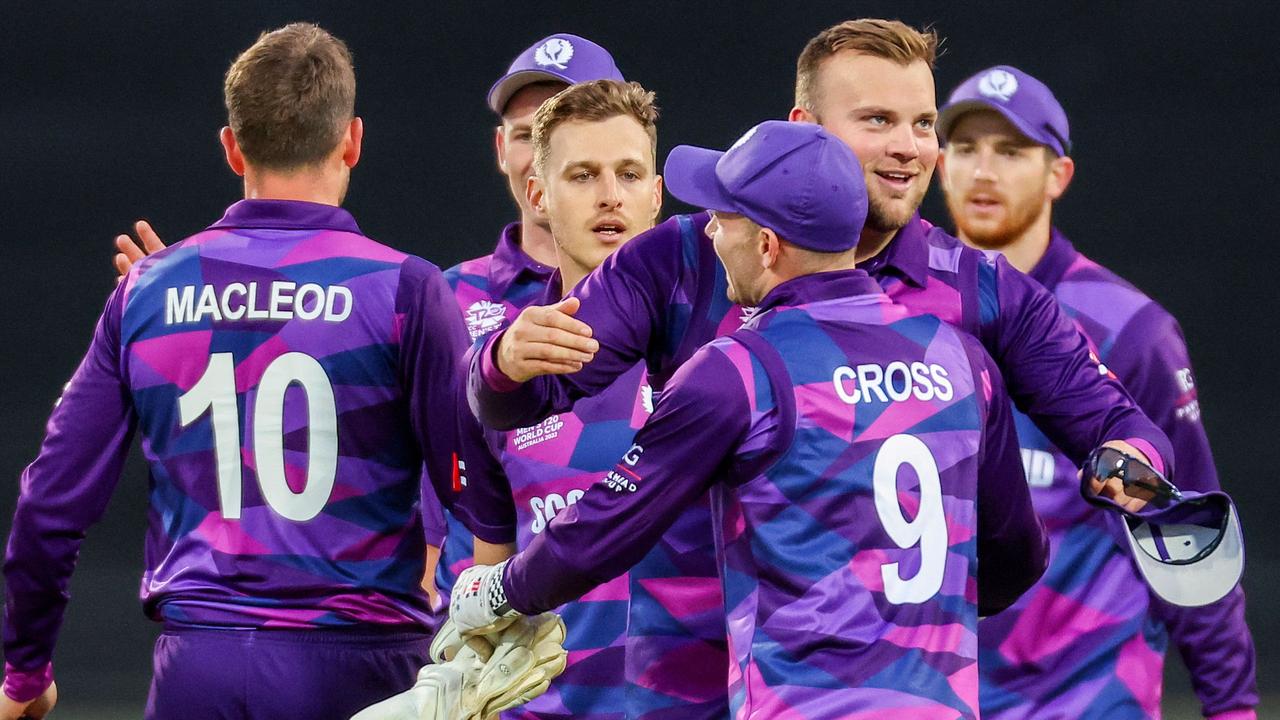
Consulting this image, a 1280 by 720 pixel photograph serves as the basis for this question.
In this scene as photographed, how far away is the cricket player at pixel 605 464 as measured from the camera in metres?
2.96

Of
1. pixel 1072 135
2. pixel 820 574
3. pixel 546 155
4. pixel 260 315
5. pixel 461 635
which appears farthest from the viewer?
pixel 1072 135

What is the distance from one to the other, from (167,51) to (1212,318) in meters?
4.39

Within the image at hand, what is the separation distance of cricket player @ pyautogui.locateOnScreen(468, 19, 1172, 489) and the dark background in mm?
4439

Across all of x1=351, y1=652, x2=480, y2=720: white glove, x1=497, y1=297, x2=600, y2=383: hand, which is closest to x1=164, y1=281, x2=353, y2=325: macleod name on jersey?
x1=497, y1=297, x2=600, y2=383: hand

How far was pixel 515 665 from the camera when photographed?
274cm

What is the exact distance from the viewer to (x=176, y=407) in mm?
2971

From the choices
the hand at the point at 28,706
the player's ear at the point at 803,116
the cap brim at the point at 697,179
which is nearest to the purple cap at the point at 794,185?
the cap brim at the point at 697,179

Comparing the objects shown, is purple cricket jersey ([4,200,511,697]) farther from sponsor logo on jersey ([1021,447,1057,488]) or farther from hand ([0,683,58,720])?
sponsor logo on jersey ([1021,447,1057,488])

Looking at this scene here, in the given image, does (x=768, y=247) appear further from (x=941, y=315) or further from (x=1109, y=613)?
(x=1109, y=613)

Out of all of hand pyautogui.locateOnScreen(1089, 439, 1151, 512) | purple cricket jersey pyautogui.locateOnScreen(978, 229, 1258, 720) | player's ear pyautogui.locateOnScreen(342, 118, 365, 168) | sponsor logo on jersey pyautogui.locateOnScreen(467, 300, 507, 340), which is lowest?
purple cricket jersey pyautogui.locateOnScreen(978, 229, 1258, 720)

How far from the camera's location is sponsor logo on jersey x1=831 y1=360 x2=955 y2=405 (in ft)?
8.02

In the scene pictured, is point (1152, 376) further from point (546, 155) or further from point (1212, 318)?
point (1212, 318)

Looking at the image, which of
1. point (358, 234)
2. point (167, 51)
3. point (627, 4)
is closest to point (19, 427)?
point (167, 51)

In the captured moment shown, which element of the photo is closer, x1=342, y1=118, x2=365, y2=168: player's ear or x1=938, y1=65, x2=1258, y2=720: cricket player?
x1=342, y1=118, x2=365, y2=168: player's ear
